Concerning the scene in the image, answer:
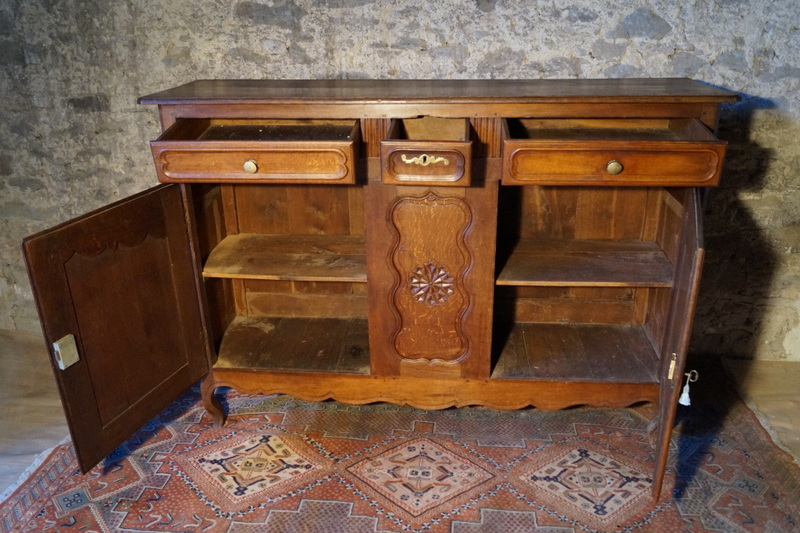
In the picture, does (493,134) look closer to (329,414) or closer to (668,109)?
(668,109)

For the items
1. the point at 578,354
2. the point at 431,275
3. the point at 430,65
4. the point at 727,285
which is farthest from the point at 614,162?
the point at 727,285

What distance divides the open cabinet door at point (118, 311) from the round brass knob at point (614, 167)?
1414 millimetres

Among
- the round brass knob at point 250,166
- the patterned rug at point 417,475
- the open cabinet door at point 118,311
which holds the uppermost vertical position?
the round brass knob at point 250,166

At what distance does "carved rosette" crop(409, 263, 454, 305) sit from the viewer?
2.08m

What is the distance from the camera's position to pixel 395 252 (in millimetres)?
2061

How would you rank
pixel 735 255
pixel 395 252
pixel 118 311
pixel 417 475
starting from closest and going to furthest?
pixel 118 311 → pixel 395 252 → pixel 417 475 → pixel 735 255

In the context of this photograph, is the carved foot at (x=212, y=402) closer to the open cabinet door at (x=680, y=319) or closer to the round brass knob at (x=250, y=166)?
the round brass knob at (x=250, y=166)

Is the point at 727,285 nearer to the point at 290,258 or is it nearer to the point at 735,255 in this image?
the point at 735,255

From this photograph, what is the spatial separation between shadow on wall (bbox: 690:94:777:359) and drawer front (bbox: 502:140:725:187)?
0.89 m

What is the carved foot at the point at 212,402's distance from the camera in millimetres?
2359

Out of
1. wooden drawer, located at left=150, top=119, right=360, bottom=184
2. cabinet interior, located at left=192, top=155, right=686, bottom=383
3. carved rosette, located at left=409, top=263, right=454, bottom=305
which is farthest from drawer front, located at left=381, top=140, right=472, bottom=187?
cabinet interior, located at left=192, top=155, right=686, bottom=383

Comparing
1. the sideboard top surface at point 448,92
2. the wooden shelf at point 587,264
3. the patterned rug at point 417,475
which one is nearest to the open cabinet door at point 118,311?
the patterned rug at point 417,475

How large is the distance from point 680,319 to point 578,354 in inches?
23.1

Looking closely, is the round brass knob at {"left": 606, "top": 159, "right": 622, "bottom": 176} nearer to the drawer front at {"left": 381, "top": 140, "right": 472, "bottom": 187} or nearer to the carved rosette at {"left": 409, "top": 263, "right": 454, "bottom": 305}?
the drawer front at {"left": 381, "top": 140, "right": 472, "bottom": 187}
